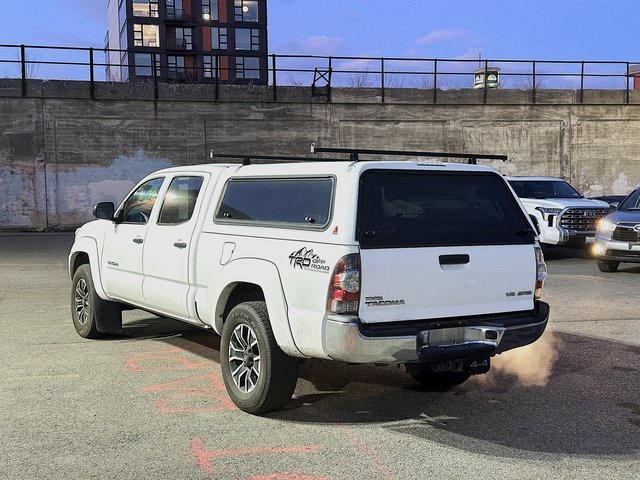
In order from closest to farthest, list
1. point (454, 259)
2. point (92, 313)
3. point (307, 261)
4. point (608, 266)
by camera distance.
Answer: point (307, 261) → point (454, 259) → point (92, 313) → point (608, 266)

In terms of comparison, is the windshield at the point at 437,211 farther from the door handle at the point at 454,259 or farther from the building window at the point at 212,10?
the building window at the point at 212,10

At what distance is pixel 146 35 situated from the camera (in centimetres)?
7388

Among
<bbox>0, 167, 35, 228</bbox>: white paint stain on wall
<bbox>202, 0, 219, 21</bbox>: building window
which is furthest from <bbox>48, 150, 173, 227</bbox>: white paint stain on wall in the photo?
<bbox>202, 0, 219, 21</bbox>: building window

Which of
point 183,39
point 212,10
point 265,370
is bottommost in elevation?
point 265,370

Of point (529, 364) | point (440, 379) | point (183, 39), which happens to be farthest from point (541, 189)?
point (183, 39)

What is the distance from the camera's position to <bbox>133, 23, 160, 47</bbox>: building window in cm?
7362

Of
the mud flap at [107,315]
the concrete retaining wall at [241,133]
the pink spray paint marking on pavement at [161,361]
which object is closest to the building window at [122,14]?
the concrete retaining wall at [241,133]

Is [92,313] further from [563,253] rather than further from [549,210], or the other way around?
[563,253]

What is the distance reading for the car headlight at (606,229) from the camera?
12.7 meters

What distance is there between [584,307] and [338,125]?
17372 millimetres

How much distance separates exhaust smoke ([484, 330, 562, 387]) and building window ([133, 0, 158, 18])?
74401 millimetres

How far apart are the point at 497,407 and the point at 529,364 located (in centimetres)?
144

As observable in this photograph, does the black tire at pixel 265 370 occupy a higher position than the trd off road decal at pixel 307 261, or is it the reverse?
the trd off road decal at pixel 307 261

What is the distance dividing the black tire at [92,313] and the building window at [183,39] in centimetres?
7274
